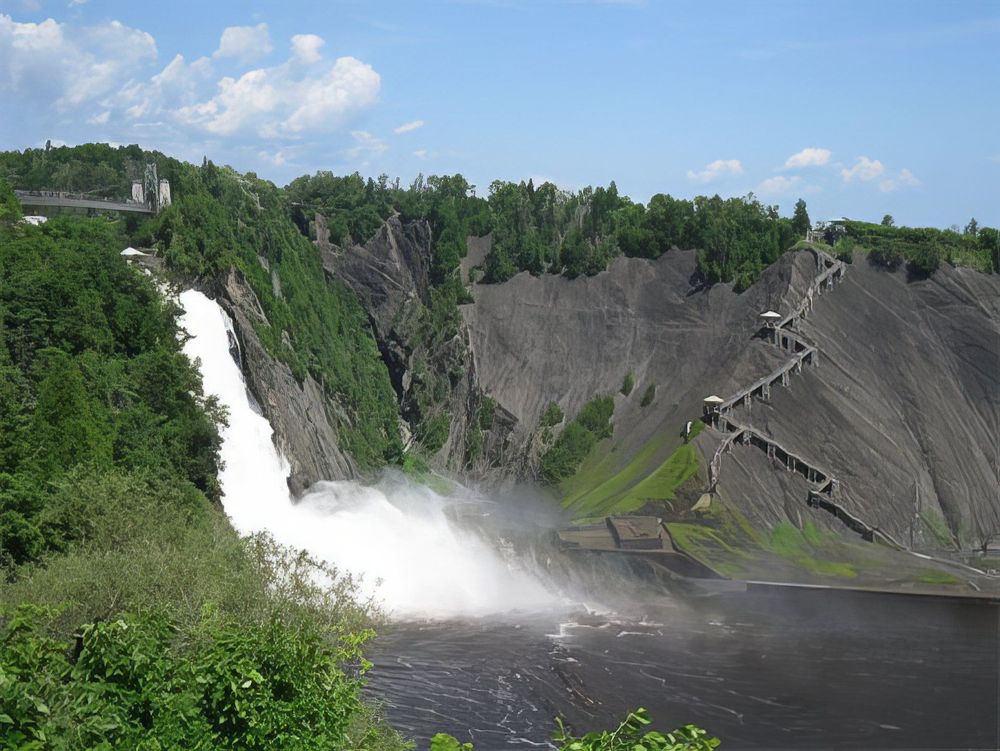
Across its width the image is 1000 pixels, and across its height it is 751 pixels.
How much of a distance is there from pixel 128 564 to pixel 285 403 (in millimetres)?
37229

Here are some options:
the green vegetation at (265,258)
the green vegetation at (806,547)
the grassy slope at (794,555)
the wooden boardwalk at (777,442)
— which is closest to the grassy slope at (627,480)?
the wooden boardwalk at (777,442)

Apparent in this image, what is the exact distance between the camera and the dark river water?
4300cm

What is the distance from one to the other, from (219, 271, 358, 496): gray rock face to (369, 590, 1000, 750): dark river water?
1794 cm

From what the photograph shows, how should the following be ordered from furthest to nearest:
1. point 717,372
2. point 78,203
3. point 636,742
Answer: point 717,372 → point 78,203 → point 636,742

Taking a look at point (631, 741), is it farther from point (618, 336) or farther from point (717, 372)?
point (618, 336)

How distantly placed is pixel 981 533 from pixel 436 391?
42920 millimetres

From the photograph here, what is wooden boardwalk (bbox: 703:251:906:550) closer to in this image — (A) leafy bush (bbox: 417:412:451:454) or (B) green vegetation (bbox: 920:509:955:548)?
(B) green vegetation (bbox: 920:509:955:548)

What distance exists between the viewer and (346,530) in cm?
6650

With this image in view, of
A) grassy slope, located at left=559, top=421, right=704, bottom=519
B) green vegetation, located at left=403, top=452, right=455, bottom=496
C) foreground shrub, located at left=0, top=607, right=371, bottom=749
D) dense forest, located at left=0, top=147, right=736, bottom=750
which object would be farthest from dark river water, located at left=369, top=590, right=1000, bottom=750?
green vegetation, located at left=403, top=452, right=455, bottom=496

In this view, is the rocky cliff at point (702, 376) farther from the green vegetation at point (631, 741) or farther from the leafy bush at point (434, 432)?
the green vegetation at point (631, 741)

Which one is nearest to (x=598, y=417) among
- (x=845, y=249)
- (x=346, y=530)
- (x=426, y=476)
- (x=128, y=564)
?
(x=426, y=476)

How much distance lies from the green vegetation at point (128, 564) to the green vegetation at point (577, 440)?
3028 centimetres

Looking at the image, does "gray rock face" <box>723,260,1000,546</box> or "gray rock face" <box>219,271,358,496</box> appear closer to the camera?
"gray rock face" <box>219,271,358,496</box>

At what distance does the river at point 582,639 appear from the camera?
4378cm
